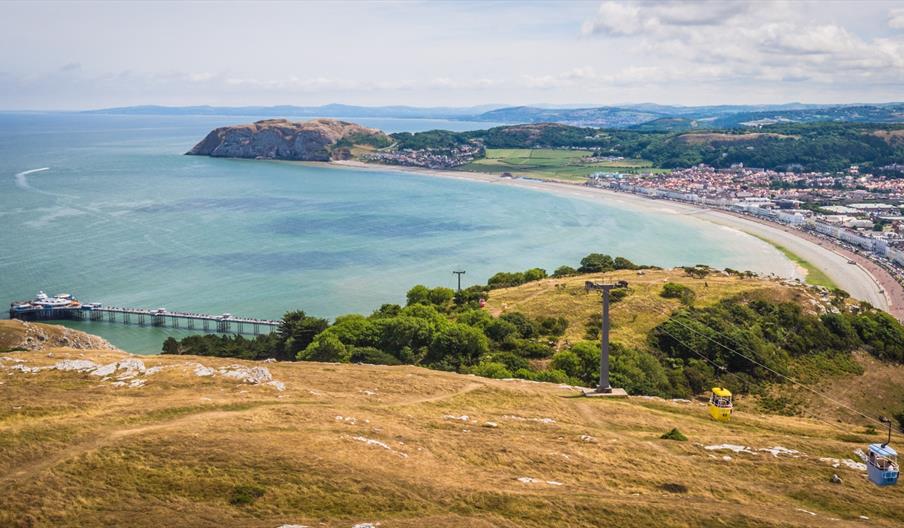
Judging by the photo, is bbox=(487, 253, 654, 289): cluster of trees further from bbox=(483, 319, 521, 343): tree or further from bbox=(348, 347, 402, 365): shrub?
bbox=(348, 347, 402, 365): shrub

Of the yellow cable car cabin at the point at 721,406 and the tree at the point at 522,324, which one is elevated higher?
the yellow cable car cabin at the point at 721,406

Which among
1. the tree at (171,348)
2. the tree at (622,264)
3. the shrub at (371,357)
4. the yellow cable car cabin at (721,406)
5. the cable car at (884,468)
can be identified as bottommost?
the tree at (171,348)

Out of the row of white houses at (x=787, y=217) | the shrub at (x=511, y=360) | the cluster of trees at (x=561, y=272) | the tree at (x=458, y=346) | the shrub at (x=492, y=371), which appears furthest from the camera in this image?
the row of white houses at (x=787, y=217)

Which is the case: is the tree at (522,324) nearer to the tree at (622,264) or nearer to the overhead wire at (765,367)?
the overhead wire at (765,367)

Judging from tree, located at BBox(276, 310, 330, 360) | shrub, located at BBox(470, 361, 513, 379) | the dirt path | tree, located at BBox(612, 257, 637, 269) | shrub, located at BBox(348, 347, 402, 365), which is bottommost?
tree, located at BBox(276, 310, 330, 360)

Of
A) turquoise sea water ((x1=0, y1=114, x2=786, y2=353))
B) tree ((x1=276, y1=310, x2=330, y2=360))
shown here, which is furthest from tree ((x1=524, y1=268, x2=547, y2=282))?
tree ((x1=276, y1=310, x2=330, y2=360))

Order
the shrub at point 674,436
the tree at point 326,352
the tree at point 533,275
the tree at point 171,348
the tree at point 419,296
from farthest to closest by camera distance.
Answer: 1. the tree at point 533,275
2. the tree at point 419,296
3. the tree at point 171,348
4. the tree at point 326,352
5. the shrub at point 674,436

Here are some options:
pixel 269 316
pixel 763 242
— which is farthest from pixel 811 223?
pixel 269 316

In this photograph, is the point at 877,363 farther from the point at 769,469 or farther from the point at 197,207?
the point at 197,207

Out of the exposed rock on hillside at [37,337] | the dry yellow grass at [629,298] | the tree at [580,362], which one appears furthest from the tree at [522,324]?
the exposed rock on hillside at [37,337]
